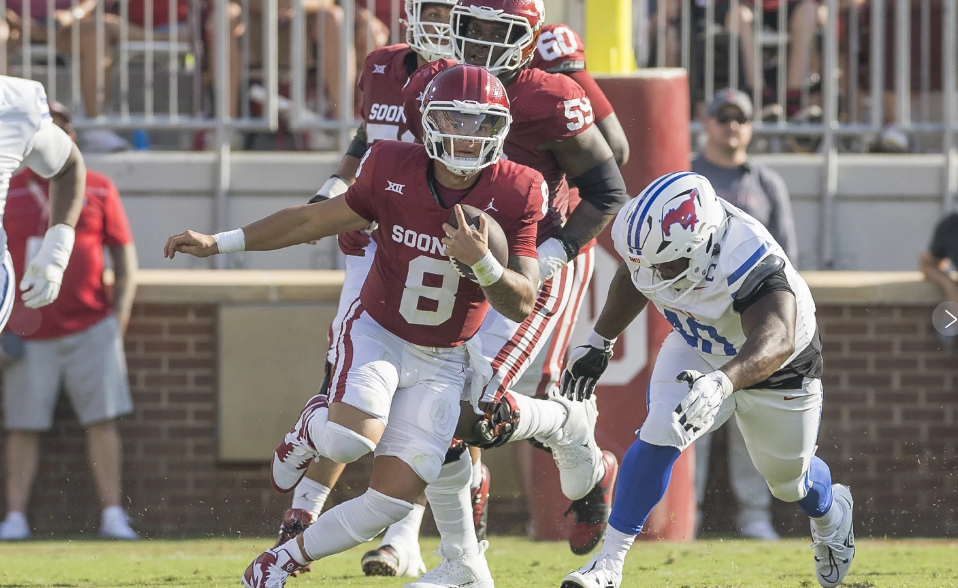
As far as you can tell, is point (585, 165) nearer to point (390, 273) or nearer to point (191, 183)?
point (390, 273)

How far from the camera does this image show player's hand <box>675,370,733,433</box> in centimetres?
447

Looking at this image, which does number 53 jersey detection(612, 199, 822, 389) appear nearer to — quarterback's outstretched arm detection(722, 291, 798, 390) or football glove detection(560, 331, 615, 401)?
quarterback's outstretched arm detection(722, 291, 798, 390)

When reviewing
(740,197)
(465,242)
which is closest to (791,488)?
(465,242)

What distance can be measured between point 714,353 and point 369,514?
1.31 meters

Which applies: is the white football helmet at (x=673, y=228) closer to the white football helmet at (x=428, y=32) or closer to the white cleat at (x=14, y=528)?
the white football helmet at (x=428, y=32)

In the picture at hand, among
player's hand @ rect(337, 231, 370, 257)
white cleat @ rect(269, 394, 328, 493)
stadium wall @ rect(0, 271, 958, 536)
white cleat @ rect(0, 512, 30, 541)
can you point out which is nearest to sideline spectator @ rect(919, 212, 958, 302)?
stadium wall @ rect(0, 271, 958, 536)

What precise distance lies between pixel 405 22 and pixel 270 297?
229 centimetres

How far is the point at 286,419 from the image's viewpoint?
25.2ft

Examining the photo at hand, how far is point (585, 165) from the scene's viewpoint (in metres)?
5.53

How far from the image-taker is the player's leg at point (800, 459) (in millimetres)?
5125

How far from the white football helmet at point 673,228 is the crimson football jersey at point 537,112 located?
616mm

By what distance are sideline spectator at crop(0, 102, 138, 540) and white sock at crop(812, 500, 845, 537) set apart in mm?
3571

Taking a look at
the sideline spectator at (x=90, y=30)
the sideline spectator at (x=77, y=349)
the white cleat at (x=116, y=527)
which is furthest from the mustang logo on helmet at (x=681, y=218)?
the sideline spectator at (x=90, y=30)

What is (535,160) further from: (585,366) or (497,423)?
(497,423)
